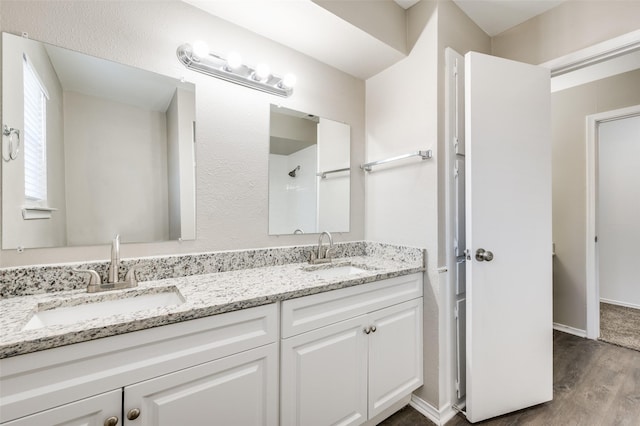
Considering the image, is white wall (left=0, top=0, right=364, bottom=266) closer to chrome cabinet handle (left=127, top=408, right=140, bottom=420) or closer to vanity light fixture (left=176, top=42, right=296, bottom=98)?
vanity light fixture (left=176, top=42, right=296, bottom=98)

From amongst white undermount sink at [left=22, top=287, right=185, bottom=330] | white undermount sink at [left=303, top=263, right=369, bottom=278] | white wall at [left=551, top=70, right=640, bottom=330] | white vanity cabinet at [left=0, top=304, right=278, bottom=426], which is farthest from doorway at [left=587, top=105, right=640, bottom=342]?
white undermount sink at [left=22, top=287, right=185, bottom=330]

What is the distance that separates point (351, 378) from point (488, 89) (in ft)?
5.48

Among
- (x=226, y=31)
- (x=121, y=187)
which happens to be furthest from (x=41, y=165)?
(x=226, y=31)

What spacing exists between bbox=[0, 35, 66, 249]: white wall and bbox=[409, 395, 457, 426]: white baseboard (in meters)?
1.97

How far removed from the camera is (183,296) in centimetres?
103

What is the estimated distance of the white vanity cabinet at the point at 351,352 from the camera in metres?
1.15

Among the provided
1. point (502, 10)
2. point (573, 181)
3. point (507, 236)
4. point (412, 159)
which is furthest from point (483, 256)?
point (573, 181)

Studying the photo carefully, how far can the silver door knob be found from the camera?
59.4 inches

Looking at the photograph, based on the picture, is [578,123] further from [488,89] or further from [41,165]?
[41,165]

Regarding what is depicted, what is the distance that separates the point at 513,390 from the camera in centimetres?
160

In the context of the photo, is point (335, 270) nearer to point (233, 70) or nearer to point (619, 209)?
point (233, 70)

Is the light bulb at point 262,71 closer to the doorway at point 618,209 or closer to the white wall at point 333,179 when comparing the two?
the white wall at point 333,179

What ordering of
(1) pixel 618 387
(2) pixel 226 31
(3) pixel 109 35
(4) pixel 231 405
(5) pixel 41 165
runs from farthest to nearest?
(1) pixel 618 387 < (2) pixel 226 31 < (3) pixel 109 35 < (5) pixel 41 165 < (4) pixel 231 405

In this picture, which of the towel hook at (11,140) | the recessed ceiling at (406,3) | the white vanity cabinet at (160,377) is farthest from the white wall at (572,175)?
the towel hook at (11,140)
